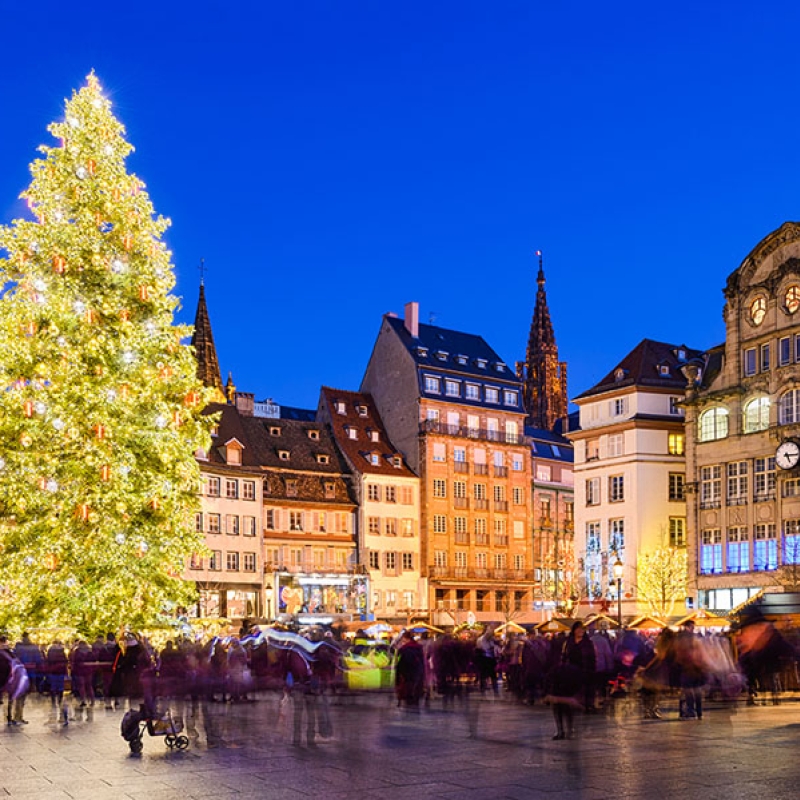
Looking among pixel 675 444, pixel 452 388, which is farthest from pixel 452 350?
pixel 675 444

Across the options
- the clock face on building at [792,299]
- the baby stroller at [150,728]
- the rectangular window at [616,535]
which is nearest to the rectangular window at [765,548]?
the rectangular window at [616,535]

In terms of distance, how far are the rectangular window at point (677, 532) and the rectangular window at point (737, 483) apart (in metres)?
7.96

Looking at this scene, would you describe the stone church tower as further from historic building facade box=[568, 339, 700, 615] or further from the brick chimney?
historic building facade box=[568, 339, 700, 615]

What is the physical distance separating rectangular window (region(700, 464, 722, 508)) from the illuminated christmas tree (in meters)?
34.6

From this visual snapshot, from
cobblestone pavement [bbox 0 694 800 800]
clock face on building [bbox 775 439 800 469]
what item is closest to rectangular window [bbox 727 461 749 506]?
clock face on building [bbox 775 439 800 469]

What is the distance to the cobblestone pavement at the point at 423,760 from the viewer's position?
523 inches

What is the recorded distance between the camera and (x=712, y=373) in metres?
61.4

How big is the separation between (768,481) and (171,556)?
115 feet

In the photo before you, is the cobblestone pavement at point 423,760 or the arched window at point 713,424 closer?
the cobblestone pavement at point 423,760

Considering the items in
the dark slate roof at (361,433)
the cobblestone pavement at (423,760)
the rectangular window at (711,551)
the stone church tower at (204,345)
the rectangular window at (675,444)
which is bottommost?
the cobblestone pavement at (423,760)

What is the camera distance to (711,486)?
60.2 metres

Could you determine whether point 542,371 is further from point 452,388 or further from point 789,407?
point 789,407

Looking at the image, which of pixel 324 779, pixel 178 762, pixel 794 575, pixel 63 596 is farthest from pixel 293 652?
pixel 794 575

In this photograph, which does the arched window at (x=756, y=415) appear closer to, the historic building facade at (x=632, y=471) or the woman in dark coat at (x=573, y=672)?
the historic building facade at (x=632, y=471)
